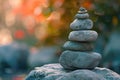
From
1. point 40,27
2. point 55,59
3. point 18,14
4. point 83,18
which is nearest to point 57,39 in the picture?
point 55,59

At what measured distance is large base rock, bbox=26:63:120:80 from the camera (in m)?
4.59

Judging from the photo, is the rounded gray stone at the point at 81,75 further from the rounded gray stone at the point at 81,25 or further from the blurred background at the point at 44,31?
the blurred background at the point at 44,31

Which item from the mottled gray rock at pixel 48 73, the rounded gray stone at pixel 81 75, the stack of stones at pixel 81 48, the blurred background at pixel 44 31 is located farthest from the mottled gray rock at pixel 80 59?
the blurred background at pixel 44 31

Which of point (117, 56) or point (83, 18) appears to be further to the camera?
point (117, 56)

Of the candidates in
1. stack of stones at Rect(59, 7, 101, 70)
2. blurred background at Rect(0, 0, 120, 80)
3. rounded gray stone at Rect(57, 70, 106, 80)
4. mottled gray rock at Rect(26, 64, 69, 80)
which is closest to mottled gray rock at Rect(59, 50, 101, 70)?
stack of stones at Rect(59, 7, 101, 70)

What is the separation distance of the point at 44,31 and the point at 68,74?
27.5ft

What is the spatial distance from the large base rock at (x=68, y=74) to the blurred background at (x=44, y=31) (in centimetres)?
273

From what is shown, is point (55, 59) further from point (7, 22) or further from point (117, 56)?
point (7, 22)

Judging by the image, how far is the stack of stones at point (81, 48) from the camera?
16.0ft

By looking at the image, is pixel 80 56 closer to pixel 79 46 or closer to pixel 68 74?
pixel 79 46

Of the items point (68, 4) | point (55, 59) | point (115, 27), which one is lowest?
point (55, 59)

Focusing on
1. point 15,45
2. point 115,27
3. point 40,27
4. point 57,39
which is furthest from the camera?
point 40,27

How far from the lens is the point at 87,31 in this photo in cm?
494

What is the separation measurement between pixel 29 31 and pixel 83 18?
32.2 ft
